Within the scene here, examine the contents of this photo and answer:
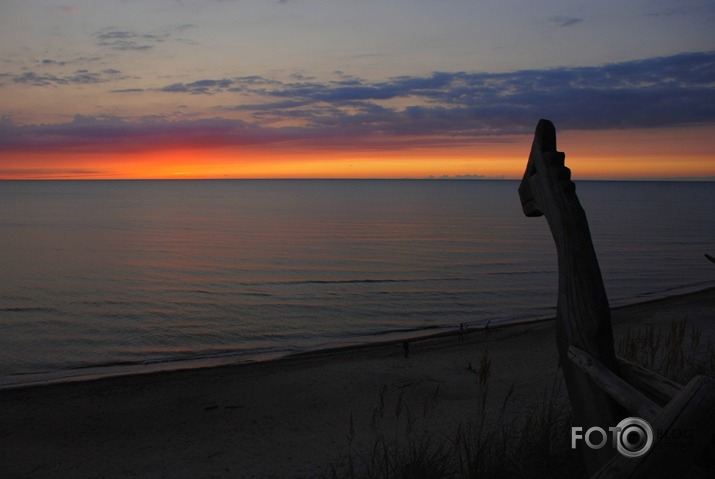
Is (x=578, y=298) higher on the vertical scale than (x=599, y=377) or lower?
higher

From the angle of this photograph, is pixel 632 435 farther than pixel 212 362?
No

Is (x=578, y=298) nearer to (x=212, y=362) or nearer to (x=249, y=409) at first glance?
(x=249, y=409)

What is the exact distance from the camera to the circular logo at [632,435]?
2.95 m

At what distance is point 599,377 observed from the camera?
335 cm

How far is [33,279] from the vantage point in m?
23.8

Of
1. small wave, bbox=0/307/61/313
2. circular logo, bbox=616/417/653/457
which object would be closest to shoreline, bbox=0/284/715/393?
small wave, bbox=0/307/61/313

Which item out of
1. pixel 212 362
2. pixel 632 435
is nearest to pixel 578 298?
pixel 632 435

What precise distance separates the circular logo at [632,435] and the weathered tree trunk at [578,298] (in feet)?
0.59

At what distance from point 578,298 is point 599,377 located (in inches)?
21.0

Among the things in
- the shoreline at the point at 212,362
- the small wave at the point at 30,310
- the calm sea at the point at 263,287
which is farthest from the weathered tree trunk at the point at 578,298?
the small wave at the point at 30,310

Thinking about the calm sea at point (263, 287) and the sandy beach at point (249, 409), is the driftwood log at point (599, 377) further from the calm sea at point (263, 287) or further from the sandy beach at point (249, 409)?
the calm sea at point (263, 287)

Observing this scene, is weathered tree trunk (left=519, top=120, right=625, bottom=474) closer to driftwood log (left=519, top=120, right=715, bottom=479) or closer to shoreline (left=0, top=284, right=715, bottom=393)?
driftwood log (left=519, top=120, right=715, bottom=479)

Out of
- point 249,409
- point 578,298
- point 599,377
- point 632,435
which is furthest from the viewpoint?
point 249,409

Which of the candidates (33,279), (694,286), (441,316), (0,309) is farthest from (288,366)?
(694,286)
